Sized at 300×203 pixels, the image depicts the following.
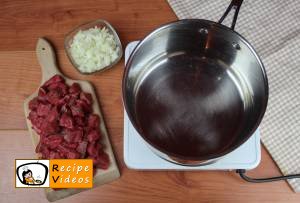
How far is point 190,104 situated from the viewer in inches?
32.2

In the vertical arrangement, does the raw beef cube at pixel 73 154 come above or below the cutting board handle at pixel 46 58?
below

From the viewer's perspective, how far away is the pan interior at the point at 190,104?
785 millimetres

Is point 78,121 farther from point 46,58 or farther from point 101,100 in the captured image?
point 46,58

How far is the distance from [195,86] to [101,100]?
0.24 m

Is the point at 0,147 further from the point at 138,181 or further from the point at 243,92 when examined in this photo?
the point at 243,92

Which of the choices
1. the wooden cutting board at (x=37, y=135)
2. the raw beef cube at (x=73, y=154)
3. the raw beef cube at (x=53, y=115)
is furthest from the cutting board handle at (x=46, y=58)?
the raw beef cube at (x=73, y=154)

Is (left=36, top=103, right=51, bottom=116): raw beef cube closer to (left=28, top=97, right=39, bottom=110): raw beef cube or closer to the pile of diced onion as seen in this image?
(left=28, top=97, right=39, bottom=110): raw beef cube

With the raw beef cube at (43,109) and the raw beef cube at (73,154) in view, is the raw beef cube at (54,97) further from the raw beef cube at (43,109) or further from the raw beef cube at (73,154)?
the raw beef cube at (73,154)

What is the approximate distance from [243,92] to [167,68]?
175 mm

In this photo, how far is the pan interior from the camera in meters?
0.79

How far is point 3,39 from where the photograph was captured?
38.9 inches

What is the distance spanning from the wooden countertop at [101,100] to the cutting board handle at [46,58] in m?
0.02

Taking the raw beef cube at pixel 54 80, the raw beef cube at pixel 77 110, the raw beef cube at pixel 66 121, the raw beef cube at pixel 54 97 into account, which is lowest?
the raw beef cube at pixel 66 121

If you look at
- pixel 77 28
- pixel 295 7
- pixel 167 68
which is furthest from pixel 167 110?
pixel 295 7
